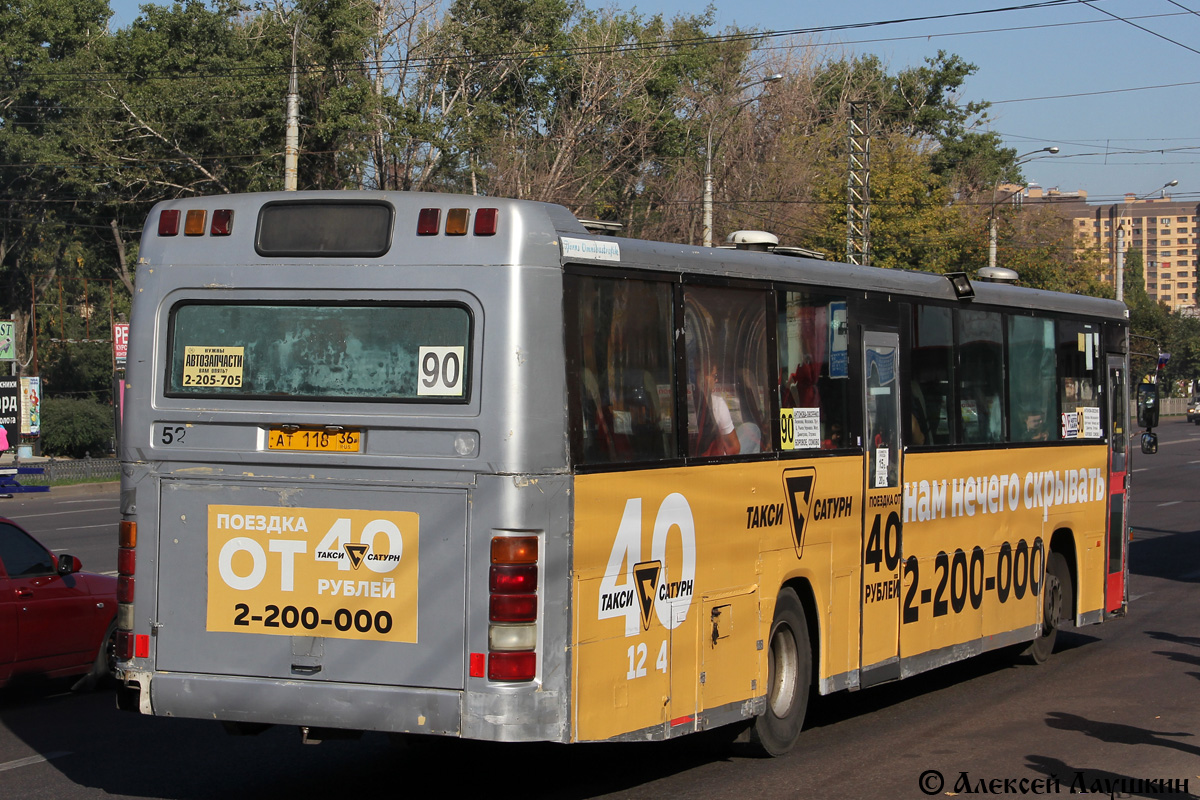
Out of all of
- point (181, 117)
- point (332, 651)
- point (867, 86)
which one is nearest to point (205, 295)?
point (332, 651)

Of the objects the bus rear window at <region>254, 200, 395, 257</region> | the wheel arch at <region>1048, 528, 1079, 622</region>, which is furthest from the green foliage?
the bus rear window at <region>254, 200, 395, 257</region>

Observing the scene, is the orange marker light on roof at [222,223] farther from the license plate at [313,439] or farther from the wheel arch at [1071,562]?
the wheel arch at [1071,562]

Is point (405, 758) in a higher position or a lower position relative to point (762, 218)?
lower

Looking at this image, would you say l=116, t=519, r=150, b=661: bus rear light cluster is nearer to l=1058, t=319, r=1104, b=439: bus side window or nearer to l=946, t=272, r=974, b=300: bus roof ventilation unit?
l=946, t=272, r=974, b=300: bus roof ventilation unit

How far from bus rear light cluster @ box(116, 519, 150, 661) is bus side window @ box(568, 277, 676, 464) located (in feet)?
7.78

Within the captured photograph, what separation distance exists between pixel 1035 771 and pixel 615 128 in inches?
1705

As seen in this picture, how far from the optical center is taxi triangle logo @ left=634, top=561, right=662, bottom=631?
6.75 metres

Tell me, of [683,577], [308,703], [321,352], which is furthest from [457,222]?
[308,703]

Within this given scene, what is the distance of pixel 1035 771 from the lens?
7867 mm

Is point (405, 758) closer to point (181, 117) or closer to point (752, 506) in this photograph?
point (752, 506)

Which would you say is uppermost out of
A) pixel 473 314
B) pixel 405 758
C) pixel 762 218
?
pixel 762 218

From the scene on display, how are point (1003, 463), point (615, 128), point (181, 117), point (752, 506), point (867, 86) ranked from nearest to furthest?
point (752, 506) < point (1003, 463) < point (181, 117) < point (615, 128) < point (867, 86)

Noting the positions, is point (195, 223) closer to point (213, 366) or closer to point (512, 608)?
point (213, 366)

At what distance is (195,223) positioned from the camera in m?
6.88
